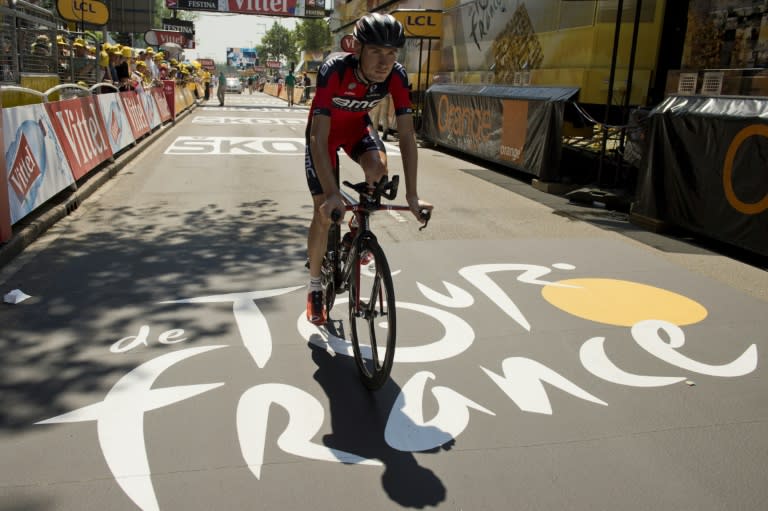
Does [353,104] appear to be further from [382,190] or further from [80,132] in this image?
[80,132]

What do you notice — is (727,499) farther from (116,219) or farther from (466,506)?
(116,219)

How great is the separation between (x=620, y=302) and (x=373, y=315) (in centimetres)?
274

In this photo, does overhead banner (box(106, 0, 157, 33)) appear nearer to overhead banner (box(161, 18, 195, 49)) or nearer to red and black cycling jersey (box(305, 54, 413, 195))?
overhead banner (box(161, 18, 195, 49))

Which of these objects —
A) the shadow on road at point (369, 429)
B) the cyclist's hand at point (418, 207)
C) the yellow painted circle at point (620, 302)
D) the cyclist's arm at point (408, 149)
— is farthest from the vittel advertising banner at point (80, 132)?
the yellow painted circle at point (620, 302)

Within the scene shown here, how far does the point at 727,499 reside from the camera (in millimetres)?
2836

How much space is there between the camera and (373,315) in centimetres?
367

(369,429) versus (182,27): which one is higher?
(182,27)

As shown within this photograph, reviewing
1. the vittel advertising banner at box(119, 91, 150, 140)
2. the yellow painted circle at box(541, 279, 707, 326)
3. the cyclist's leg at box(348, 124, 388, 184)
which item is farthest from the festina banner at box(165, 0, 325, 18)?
the cyclist's leg at box(348, 124, 388, 184)

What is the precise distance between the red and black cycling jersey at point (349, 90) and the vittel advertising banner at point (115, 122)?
8.72 meters

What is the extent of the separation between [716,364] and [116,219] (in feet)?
22.3

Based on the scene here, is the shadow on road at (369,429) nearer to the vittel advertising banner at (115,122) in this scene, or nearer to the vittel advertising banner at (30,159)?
the vittel advertising banner at (30,159)

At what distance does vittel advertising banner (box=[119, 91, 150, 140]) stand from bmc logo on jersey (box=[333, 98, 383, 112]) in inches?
452

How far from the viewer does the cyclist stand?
141 inches

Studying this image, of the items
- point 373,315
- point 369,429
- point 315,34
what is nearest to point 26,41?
point 373,315
